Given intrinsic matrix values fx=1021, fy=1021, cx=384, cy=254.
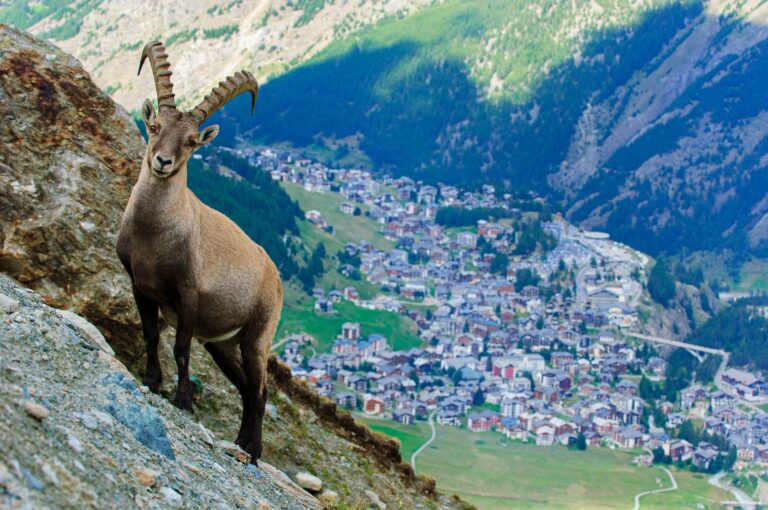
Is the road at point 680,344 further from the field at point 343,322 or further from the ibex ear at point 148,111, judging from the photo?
the ibex ear at point 148,111

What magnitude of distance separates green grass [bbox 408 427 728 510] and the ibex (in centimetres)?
6295

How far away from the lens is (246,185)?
14325 cm

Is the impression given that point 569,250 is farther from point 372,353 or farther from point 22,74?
point 22,74

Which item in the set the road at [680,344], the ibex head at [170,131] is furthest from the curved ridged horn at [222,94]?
the road at [680,344]

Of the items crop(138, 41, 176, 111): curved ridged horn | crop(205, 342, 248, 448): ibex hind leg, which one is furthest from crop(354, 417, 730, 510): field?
crop(138, 41, 176, 111): curved ridged horn

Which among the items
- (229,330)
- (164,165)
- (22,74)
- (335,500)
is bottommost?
(335,500)

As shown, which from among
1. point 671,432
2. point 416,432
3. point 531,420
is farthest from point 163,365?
point 671,432

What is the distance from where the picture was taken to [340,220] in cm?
17350

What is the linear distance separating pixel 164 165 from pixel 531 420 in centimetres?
9563

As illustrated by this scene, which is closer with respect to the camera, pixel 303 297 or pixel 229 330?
pixel 229 330

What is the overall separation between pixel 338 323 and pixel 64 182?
373 ft

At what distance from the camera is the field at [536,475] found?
258ft

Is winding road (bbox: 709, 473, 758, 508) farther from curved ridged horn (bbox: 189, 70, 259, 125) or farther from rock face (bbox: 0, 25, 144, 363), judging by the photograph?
curved ridged horn (bbox: 189, 70, 259, 125)

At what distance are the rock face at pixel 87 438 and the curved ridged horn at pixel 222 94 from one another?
2.60 meters
